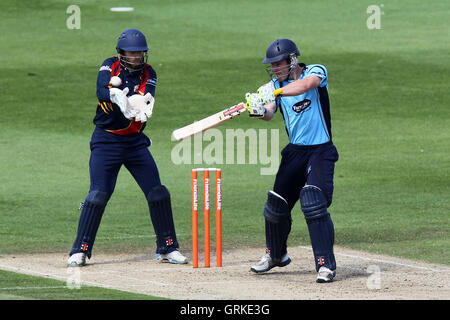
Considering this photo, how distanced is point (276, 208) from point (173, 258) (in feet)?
4.00

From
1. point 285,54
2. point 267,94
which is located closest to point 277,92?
point 267,94

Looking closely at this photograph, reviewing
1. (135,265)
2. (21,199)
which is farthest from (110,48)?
(135,265)

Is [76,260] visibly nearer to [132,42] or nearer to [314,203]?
[132,42]

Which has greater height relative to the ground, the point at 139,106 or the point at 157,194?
the point at 139,106

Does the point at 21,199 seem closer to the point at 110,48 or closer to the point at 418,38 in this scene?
the point at 110,48

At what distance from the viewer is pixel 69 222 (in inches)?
463

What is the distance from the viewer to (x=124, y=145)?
32.1 feet

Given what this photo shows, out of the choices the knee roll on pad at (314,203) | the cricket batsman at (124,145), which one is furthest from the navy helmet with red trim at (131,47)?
the knee roll on pad at (314,203)

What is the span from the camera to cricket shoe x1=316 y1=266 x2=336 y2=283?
8641 millimetres

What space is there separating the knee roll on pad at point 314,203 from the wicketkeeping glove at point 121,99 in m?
1.84

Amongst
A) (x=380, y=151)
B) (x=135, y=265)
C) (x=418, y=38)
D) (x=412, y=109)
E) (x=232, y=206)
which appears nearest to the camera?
(x=135, y=265)

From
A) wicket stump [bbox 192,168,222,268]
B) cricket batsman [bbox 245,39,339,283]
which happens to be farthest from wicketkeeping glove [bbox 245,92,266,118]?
wicket stump [bbox 192,168,222,268]

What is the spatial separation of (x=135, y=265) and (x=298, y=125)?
2026 mm

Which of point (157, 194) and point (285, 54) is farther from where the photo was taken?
point (157, 194)
